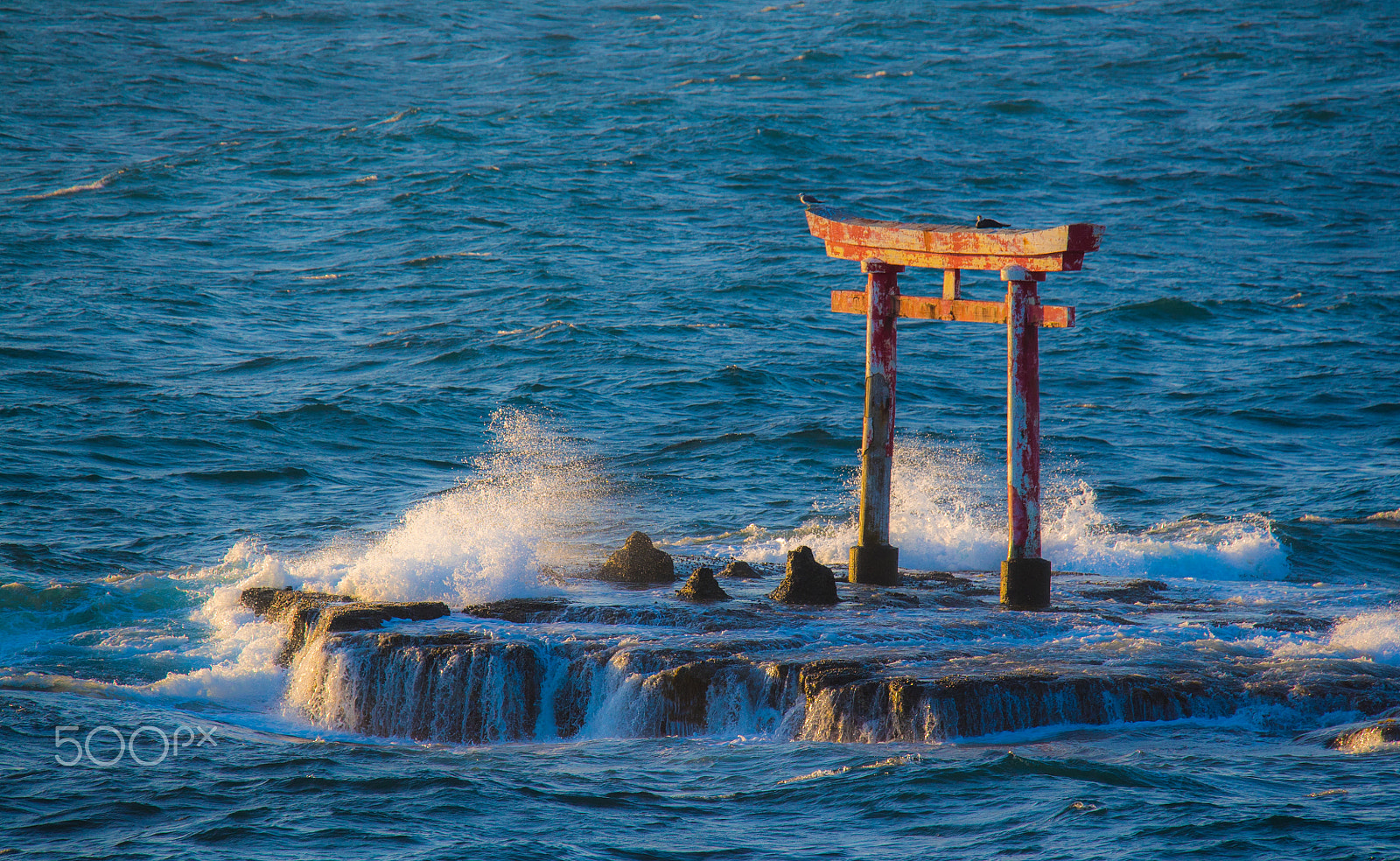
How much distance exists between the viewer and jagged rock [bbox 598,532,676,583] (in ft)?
39.0

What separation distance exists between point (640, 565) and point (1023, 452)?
349 centimetres

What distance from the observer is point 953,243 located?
36.6ft

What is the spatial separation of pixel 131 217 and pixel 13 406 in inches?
441

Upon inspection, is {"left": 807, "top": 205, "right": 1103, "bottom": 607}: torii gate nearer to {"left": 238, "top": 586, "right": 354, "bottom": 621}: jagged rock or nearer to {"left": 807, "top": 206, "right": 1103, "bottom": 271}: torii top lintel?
{"left": 807, "top": 206, "right": 1103, "bottom": 271}: torii top lintel

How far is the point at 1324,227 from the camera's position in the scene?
2973cm

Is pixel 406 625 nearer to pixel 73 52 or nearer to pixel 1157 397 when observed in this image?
pixel 1157 397

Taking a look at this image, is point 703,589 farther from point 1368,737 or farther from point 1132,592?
point 1368,737

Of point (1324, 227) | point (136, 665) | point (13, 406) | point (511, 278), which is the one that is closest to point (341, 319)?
point (511, 278)

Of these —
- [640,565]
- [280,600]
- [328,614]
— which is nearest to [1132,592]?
[640,565]

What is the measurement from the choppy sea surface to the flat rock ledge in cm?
35

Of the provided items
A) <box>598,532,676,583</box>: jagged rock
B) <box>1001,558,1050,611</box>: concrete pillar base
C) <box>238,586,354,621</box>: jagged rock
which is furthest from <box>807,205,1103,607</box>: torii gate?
<box>238,586,354,621</box>: jagged rock

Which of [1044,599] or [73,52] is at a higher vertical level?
[73,52]

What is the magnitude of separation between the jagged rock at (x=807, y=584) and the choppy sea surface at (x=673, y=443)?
0.23m

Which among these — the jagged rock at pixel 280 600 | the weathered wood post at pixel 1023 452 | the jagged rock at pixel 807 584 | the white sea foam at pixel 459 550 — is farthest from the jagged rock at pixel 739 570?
the jagged rock at pixel 280 600
